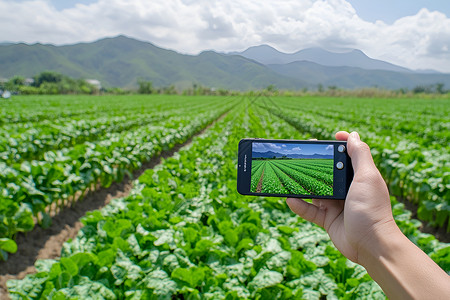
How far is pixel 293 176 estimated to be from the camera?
1.58m

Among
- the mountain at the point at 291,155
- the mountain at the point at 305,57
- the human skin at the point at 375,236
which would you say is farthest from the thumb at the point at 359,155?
the mountain at the point at 305,57

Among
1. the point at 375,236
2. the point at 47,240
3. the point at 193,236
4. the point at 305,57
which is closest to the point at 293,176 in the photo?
the point at 375,236

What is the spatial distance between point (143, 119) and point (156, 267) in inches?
583

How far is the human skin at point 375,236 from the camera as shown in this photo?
1.02 m

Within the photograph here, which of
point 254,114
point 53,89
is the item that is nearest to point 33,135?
point 254,114

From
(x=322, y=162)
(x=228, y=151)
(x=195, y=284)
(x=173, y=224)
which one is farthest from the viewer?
(x=228, y=151)

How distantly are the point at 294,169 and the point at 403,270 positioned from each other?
66cm

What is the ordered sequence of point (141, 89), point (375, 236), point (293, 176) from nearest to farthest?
point (375, 236), point (293, 176), point (141, 89)

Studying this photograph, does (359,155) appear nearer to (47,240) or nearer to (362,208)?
(362,208)

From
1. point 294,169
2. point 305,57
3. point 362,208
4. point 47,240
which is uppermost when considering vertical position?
point 305,57

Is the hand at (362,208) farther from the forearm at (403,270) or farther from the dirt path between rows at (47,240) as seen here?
the dirt path between rows at (47,240)

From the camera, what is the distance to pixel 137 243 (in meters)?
3.05

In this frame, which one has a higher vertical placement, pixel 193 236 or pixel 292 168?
pixel 292 168

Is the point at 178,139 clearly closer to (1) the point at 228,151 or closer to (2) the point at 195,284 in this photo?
(1) the point at 228,151
